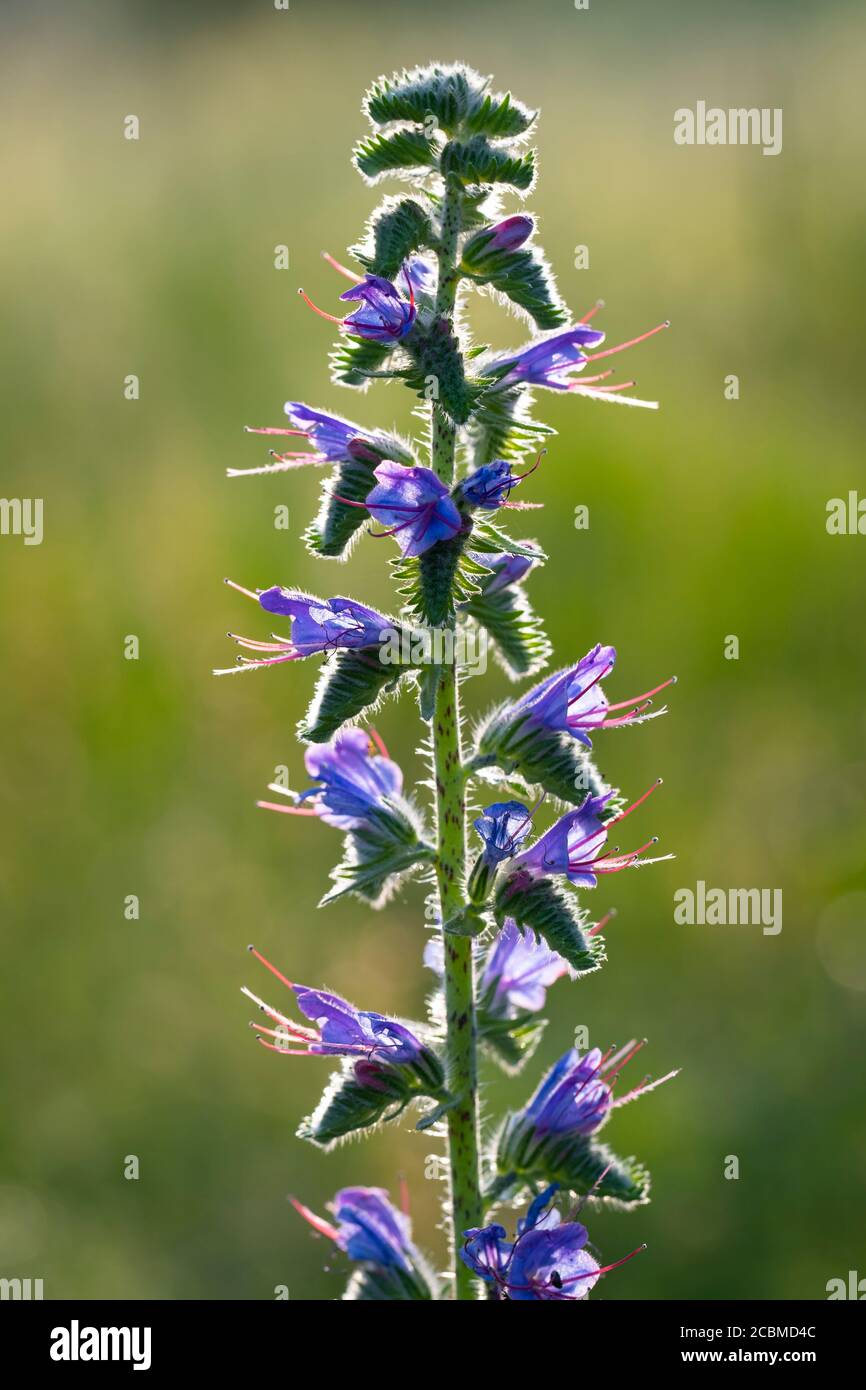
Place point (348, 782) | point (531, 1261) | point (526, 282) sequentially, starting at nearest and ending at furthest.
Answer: point (531, 1261)
point (526, 282)
point (348, 782)

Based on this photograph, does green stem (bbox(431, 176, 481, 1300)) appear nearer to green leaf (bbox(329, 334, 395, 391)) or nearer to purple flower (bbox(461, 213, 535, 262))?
purple flower (bbox(461, 213, 535, 262))

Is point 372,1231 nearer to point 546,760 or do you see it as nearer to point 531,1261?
point 531,1261

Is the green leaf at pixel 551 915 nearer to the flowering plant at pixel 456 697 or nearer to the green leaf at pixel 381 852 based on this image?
the flowering plant at pixel 456 697

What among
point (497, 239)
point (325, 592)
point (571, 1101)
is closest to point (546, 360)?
point (497, 239)

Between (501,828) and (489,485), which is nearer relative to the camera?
(489,485)

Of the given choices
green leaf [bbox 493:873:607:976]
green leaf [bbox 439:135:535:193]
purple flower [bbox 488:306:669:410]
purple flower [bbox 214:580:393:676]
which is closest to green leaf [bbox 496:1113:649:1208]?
green leaf [bbox 493:873:607:976]

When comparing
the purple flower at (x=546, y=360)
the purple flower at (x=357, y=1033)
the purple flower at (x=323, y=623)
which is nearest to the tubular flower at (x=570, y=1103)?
the purple flower at (x=357, y=1033)
